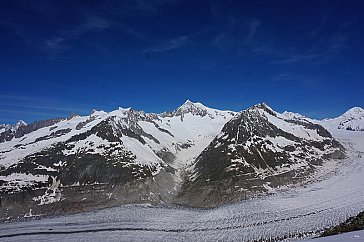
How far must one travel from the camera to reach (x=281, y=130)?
459 ft

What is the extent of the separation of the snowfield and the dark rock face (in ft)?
33.2

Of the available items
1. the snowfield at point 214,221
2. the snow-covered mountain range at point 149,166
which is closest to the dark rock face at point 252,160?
the snow-covered mountain range at point 149,166

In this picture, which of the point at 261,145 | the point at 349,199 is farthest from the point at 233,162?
the point at 349,199

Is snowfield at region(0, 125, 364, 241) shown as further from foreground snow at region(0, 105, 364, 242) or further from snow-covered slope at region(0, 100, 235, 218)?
snow-covered slope at region(0, 100, 235, 218)

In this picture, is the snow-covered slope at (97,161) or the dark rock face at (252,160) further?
the snow-covered slope at (97,161)

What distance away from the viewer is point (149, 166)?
112m

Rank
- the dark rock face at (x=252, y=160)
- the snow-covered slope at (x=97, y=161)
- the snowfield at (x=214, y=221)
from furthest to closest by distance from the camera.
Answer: the snow-covered slope at (x=97, y=161) < the dark rock face at (x=252, y=160) < the snowfield at (x=214, y=221)

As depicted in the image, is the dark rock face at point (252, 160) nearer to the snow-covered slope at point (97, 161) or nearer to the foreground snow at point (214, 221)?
the foreground snow at point (214, 221)

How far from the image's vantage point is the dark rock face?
95.7 metres

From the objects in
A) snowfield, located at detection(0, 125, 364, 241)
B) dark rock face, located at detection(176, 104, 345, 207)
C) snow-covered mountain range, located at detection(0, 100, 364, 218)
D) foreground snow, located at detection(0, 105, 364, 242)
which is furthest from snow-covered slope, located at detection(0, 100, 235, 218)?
snowfield, located at detection(0, 125, 364, 241)

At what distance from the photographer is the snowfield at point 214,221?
62375 millimetres

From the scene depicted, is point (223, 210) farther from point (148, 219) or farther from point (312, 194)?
point (312, 194)

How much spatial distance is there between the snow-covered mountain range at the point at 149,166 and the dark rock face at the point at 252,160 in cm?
27

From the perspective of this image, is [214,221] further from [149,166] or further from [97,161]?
[97,161]
